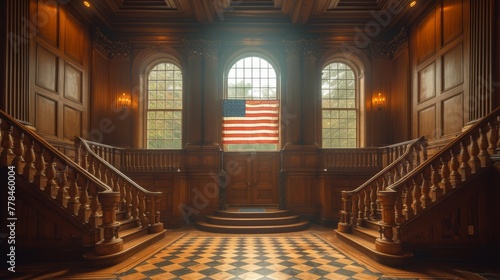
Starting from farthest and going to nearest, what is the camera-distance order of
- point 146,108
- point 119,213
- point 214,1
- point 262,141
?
point 146,108
point 262,141
point 214,1
point 119,213

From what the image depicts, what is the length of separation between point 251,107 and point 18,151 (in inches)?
210

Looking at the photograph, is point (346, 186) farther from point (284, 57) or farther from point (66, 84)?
point (66, 84)

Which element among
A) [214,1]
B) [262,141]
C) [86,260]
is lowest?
[86,260]

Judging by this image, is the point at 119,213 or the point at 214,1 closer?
the point at 119,213

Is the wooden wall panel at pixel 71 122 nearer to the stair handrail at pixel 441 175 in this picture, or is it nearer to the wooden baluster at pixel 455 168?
the stair handrail at pixel 441 175

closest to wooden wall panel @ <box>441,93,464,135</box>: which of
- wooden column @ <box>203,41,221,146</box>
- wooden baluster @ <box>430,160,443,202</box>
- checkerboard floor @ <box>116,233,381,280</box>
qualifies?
wooden baluster @ <box>430,160,443,202</box>

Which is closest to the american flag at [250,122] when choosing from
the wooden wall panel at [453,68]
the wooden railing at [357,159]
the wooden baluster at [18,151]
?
the wooden railing at [357,159]

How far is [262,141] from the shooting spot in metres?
8.51

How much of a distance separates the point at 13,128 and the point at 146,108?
476cm

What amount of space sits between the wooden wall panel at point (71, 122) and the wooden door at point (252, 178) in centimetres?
364

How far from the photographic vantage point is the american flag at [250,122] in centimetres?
851

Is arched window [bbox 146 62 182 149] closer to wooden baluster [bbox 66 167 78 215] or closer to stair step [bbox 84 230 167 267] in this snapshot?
stair step [bbox 84 230 167 267]

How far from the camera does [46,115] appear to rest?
21.4ft

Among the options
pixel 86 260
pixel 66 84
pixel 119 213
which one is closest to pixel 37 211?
pixel 86 260
